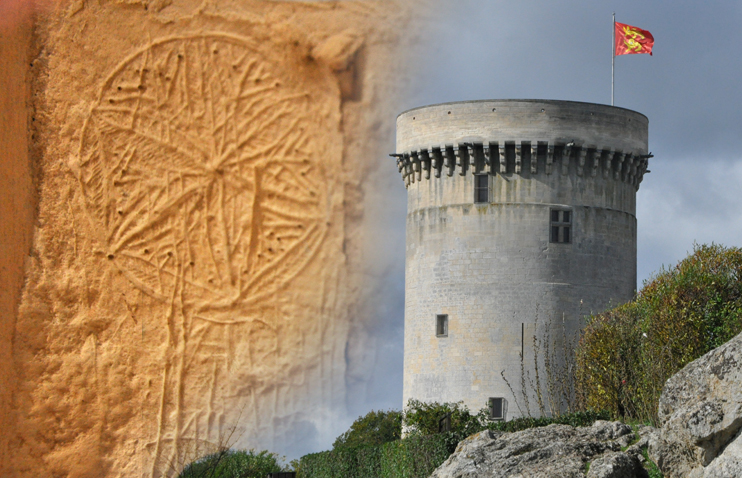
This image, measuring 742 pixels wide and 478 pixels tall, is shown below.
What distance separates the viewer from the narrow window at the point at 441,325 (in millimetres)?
35531

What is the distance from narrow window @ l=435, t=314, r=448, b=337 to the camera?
1399 inches

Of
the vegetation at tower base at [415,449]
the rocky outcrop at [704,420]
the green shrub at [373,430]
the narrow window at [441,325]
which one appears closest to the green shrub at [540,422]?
the vegetation at tower base at [415,449]

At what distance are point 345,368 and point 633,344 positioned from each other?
74.9 feet

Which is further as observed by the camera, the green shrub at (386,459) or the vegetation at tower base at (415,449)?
the vegetation at tower base at (415,449)

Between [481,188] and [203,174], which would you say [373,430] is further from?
[203,174]

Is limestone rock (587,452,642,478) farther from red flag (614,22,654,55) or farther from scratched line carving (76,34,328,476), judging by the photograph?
red flag (614,22,654,55)

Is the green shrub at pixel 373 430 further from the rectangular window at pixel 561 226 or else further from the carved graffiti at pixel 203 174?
the carved graffiti at pixel 203 174

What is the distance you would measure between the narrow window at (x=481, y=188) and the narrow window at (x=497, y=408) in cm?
736

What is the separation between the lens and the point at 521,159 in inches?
1410

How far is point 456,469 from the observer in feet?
49.3

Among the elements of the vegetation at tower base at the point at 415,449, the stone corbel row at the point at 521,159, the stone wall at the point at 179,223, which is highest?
the stone corbel row at the point at 521,159

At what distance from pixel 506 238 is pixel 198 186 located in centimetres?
3017

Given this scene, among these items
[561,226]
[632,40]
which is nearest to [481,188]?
[561,226]

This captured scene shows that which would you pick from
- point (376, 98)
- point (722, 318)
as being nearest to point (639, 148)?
point (722, 318)
